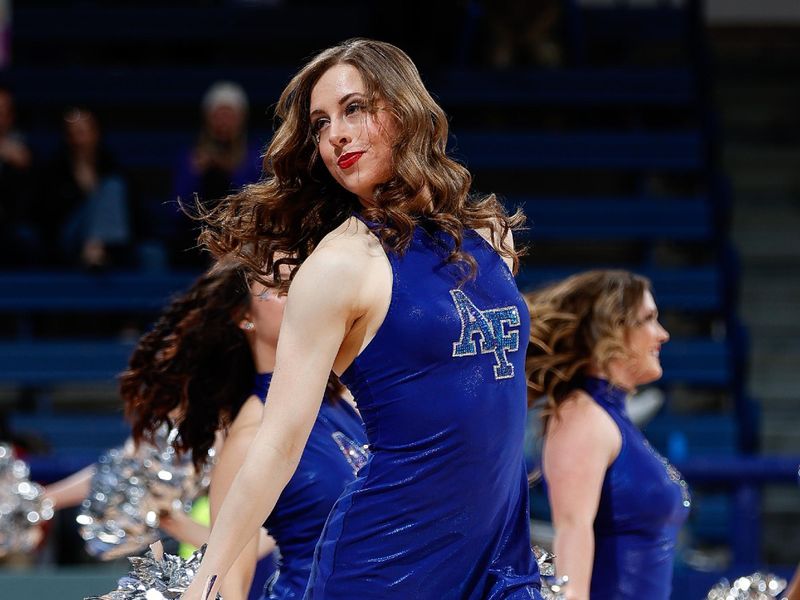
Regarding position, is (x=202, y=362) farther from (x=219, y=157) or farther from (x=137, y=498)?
(x=219, y=157)

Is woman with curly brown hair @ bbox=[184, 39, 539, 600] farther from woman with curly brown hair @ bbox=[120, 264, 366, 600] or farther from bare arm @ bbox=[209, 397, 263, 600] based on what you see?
woman with curly brown hair @ bbox=[120, 264, 366, 600]

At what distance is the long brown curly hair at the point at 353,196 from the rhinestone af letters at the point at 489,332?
0.07 metres

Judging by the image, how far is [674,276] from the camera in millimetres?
8383

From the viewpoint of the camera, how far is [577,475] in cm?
332

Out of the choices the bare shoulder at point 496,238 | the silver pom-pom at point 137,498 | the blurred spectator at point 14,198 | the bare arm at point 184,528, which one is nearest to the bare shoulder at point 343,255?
the bare shoulder at point 496,238

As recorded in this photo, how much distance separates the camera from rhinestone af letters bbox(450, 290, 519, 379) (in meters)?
2.27

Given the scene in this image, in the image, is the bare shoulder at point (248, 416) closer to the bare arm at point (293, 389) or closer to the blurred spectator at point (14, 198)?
the bare arm at point (293, 389)

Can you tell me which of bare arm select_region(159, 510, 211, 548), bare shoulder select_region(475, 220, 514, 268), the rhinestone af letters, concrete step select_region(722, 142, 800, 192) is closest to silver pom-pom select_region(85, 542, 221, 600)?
the rhinestone af letters

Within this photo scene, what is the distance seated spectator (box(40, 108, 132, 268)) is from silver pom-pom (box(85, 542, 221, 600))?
5.29 metres

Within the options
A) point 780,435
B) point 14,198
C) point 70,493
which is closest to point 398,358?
point 70,493

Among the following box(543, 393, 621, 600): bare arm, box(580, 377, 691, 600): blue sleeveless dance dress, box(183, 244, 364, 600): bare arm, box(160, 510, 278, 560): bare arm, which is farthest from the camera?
box(160, 510, 278, 560): bare arm

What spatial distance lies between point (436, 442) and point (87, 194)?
579cm

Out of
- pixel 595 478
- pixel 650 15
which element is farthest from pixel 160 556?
pixel 650 15

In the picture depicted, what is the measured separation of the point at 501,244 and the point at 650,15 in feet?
25.6
